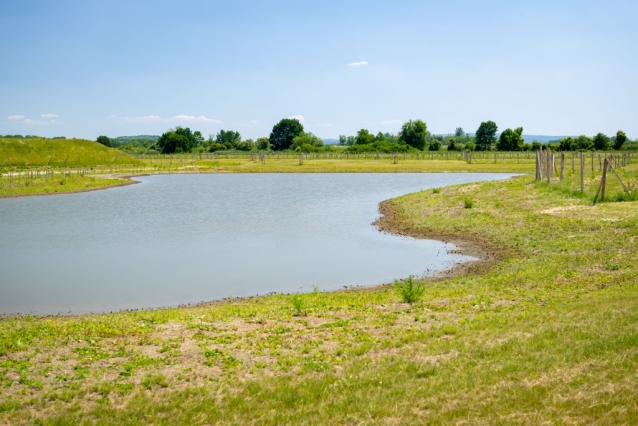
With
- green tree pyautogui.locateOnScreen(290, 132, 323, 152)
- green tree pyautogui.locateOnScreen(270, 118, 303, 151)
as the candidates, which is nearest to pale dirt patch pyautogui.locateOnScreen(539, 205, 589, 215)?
green tree pyautogui.locateOnScreen(290, 132, 323, 152)

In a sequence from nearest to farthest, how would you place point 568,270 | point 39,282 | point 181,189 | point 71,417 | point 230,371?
1. point 71,417
2. point 230,371
3. point 568,270
4. point 39,282
5. point 181,189

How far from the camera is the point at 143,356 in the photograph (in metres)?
9.60

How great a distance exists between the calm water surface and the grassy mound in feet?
141

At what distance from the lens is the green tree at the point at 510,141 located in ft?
414

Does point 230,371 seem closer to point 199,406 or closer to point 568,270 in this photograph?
point 199,406

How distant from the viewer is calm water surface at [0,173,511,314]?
58.2 ft

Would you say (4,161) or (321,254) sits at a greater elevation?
(4,161)

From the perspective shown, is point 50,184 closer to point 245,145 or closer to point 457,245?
point 457,245

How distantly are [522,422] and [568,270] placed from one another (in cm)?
1027

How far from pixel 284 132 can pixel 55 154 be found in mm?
99355

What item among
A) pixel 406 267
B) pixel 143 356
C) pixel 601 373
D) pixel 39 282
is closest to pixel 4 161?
pixel 39 282

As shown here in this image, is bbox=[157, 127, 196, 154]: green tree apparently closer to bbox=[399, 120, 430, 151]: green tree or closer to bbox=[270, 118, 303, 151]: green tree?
bbox=[270, 118, 303, 151]: green tree

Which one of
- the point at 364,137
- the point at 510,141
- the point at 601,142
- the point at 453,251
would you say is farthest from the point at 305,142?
the point at 453,251

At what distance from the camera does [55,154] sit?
284 ft
